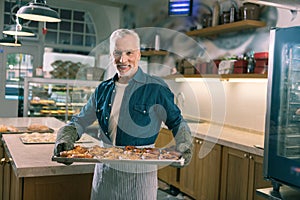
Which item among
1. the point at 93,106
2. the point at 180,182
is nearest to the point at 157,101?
the point at 93,106

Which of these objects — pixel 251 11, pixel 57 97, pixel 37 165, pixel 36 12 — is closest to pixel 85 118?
pixel 37 165

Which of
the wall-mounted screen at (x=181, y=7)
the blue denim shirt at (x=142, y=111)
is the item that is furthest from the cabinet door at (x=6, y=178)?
the wall-mounted screen at (x=181, y=7)

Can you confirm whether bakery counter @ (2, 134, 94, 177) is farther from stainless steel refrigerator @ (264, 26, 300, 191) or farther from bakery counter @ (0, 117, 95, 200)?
stainless steel refrigerator @ (264, 26, 300, 191)

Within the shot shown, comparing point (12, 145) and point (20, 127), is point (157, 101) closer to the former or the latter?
point (12, 145)

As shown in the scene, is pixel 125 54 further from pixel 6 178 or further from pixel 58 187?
pixel 6 178

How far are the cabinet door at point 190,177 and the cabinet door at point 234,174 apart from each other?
0.40 m

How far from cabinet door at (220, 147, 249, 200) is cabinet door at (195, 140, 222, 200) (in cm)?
7

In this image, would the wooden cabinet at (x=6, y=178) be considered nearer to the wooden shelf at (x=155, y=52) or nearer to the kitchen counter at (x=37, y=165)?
the kitchen counter at (x=37, y=165)

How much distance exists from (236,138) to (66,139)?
6.94ft

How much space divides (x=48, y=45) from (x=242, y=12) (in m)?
4.18

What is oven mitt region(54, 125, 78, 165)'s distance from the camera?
5.15 feet

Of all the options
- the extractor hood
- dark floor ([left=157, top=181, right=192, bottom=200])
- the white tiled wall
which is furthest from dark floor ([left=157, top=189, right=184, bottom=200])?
the extractor hood

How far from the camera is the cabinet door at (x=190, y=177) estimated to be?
3.63m

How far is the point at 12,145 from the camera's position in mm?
2383
